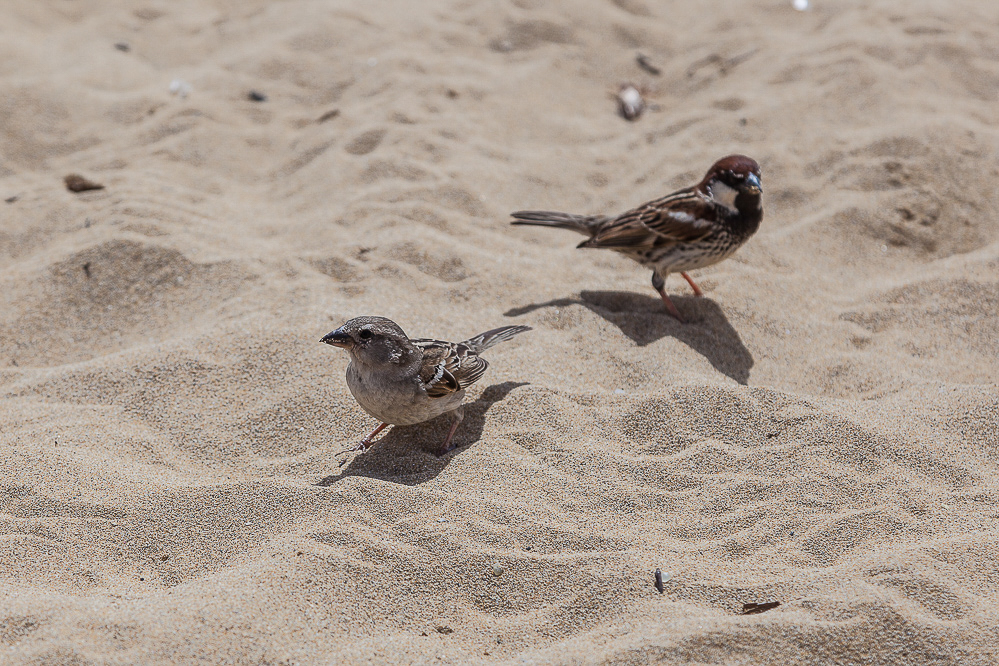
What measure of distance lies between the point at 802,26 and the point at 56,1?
8055mm

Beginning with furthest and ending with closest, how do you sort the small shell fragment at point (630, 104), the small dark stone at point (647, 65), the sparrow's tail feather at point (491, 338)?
the small dark stone at point (647, 65) < the small shell fragment at point (630, 104) < the sparrow's tail feather at point (491, 338)

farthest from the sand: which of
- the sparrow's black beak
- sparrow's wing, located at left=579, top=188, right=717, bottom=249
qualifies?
the sparrow's black beak

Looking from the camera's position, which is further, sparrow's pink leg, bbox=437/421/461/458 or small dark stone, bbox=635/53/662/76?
small dark stone, bbox=635/53/662/76

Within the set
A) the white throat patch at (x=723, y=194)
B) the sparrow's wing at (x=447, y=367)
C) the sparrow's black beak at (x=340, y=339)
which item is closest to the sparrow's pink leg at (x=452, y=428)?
the sparrow's wing at (x=447, y=367)

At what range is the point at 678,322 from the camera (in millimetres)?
5891

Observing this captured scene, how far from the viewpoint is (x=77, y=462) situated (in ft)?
14.3

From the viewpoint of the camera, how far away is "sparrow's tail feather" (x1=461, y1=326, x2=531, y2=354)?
16.4 ft

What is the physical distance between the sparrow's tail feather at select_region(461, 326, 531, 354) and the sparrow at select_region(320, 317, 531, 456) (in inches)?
14.8

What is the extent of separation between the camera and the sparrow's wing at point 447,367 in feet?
14.6

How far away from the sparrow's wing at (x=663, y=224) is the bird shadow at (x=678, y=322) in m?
0.40

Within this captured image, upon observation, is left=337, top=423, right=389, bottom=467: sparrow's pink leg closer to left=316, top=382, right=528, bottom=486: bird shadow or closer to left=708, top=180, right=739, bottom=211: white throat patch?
left=316, top=382, right=528, bottom=486: bird shadow

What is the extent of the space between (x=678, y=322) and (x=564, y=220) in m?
1.13

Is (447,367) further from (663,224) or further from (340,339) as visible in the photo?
(663,224)

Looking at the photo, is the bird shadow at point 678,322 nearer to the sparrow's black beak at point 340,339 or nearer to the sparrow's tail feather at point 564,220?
the sparrow's tail feather at point 564,220
